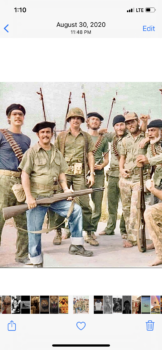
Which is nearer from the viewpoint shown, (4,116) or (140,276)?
(140,276)

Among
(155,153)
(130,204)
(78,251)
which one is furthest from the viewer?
(130,204)

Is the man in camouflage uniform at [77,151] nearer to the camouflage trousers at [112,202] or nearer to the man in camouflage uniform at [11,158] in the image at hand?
the camouflage trousers at [112,202]

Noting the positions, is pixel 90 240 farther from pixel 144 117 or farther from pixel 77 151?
pixel 144 117

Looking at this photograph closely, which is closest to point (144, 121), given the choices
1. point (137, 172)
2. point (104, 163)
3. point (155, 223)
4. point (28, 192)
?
point (137, 172)

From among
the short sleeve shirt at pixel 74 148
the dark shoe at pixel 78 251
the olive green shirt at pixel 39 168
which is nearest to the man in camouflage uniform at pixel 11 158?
the olive green shirt at pixel 39 168

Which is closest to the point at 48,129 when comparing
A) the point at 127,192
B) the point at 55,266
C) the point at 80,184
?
the point at 80,184

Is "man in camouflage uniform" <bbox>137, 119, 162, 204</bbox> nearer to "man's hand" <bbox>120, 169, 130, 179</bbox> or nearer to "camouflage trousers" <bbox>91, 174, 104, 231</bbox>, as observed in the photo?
"man's hand" <bbox>120, 169, 130, 179</bbox>

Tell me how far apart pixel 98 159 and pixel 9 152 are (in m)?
1.37

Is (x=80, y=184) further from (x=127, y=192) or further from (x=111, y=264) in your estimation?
(x=111, y=264)

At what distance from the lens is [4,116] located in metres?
5.36

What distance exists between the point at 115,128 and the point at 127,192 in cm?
99

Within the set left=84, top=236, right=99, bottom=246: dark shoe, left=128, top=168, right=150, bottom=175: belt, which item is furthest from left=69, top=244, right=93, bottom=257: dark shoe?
left=128, top=168, right=150, bottom=175: belt

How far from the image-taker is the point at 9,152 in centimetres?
523
